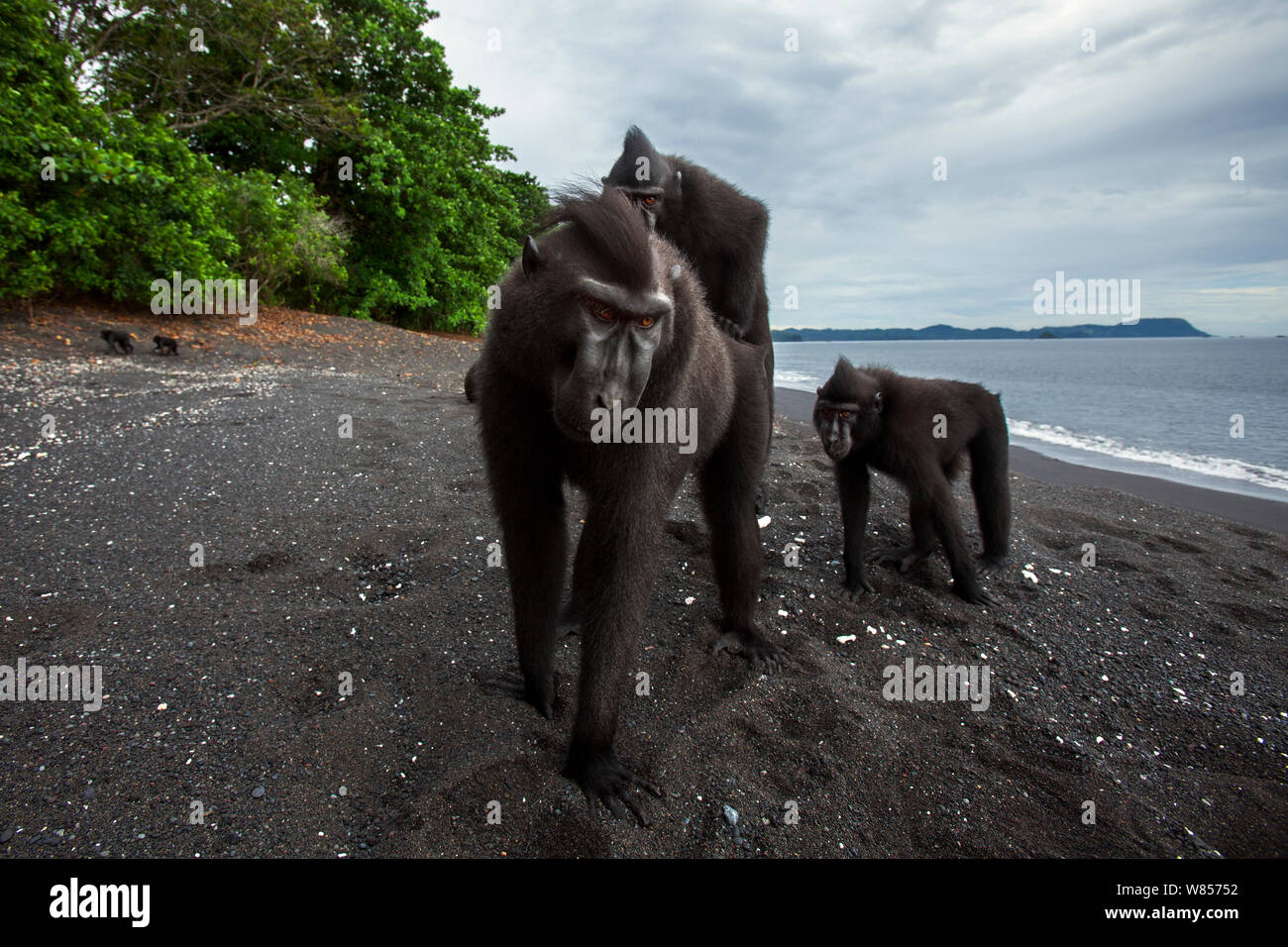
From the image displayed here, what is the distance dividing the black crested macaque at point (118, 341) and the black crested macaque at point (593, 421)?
11930mm

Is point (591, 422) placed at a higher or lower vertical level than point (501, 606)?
higher

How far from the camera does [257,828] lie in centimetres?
264

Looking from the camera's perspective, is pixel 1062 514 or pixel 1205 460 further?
pixel 1205 460

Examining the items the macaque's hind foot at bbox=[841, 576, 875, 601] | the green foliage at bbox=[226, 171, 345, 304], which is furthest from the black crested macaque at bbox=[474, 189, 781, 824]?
the green foliage at bbox=[226, 171, 345, 304]

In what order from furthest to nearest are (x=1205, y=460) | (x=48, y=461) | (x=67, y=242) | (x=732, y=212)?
(x=1205, y=460) < (x=67, y=242) < (x=48, y=461) < (x=732, y=212)

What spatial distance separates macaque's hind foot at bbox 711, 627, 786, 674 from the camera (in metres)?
4.18

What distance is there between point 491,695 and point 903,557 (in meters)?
4.59

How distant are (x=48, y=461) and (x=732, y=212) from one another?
7.06 m

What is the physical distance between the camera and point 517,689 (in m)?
3.68

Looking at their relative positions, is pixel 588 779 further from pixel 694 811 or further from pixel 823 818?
pixel 823 818

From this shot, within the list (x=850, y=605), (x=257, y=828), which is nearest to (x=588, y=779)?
(x=257, y=828)

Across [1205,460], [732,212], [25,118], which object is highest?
[25,118]

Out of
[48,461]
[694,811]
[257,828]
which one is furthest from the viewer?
[48,461]

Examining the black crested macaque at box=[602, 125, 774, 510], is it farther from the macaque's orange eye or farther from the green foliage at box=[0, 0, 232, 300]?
the green foliage at box=[0, 0, 232, 300]
